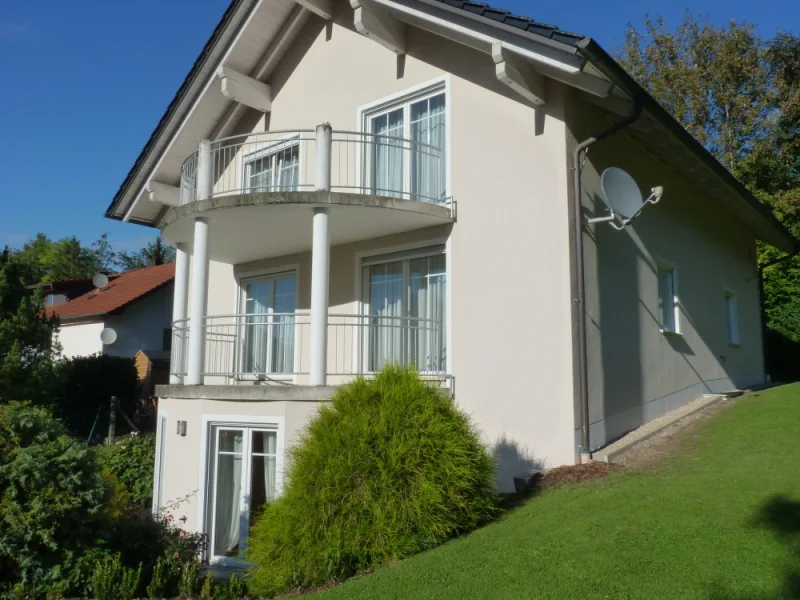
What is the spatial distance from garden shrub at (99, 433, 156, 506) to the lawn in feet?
24.0

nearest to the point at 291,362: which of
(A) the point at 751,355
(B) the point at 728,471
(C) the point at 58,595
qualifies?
(C) the point at 58,595

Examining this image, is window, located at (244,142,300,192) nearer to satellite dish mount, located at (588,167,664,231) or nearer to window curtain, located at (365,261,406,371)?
window curtain, located at (365,261,406,371)

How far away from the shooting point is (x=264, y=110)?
543 inches

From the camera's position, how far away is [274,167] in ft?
43.8

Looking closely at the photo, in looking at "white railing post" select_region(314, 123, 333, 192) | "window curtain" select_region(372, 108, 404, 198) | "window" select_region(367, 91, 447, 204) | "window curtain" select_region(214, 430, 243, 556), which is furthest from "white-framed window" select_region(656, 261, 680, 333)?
"window curtain" select_region(214, 430, 243, 556)

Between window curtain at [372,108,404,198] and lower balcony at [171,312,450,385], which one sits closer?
lower balcony at [171,312,450,385]

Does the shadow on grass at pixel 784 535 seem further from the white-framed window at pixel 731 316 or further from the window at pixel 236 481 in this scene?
the white-framed window at pixel 731 316

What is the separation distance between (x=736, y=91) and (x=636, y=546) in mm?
27323

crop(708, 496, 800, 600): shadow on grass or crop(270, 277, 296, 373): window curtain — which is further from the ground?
crop(270, 277, 296, 373): window curtain

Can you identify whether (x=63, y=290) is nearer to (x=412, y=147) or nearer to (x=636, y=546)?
(x=412, y=147)

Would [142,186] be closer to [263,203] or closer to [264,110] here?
[264,110]

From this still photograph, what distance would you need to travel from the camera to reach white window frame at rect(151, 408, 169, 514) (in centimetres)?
1046

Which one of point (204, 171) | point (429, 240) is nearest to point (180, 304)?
point (204, 171)

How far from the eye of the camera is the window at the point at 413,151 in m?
11.0
